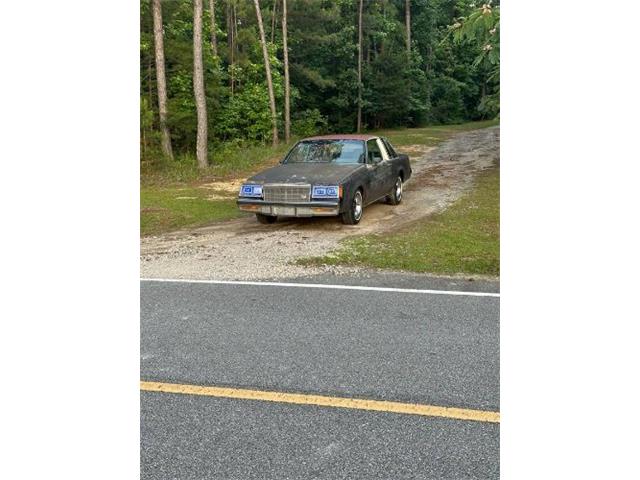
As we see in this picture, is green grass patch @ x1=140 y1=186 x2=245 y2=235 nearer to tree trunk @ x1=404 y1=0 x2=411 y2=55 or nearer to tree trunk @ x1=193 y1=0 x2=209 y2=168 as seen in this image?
tree trunk @ x1=193 y1=0 x2=209 y2=168

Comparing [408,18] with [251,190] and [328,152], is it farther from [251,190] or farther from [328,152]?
[251,190]

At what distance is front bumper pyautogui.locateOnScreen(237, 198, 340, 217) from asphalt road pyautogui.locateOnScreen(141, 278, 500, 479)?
350cm

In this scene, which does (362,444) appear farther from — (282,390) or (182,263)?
(182,263)

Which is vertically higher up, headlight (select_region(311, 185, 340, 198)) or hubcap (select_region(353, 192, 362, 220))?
headlight (select_region(311, 185, 340, 198))

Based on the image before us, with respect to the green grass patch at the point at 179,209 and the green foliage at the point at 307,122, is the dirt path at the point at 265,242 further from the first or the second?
the green foliage at the point at 307,122

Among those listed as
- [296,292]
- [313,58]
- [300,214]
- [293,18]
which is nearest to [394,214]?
[300,214]

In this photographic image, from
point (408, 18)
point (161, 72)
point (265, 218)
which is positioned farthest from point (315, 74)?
point (265, 218)

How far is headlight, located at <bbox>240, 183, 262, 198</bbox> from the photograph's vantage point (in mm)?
10008

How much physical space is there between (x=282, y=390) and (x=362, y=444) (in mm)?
807

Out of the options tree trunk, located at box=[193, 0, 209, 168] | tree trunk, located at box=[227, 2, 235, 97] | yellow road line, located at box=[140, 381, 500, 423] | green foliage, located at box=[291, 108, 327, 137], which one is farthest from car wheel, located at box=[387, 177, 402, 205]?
green foliage, located at box=[291, 108, 327, 137]

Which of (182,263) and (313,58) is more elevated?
(313,58)

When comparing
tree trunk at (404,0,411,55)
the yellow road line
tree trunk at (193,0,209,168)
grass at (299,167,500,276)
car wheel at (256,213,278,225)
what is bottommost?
the yellow road line

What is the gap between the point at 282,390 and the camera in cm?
365

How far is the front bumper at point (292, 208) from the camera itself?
962 cm
